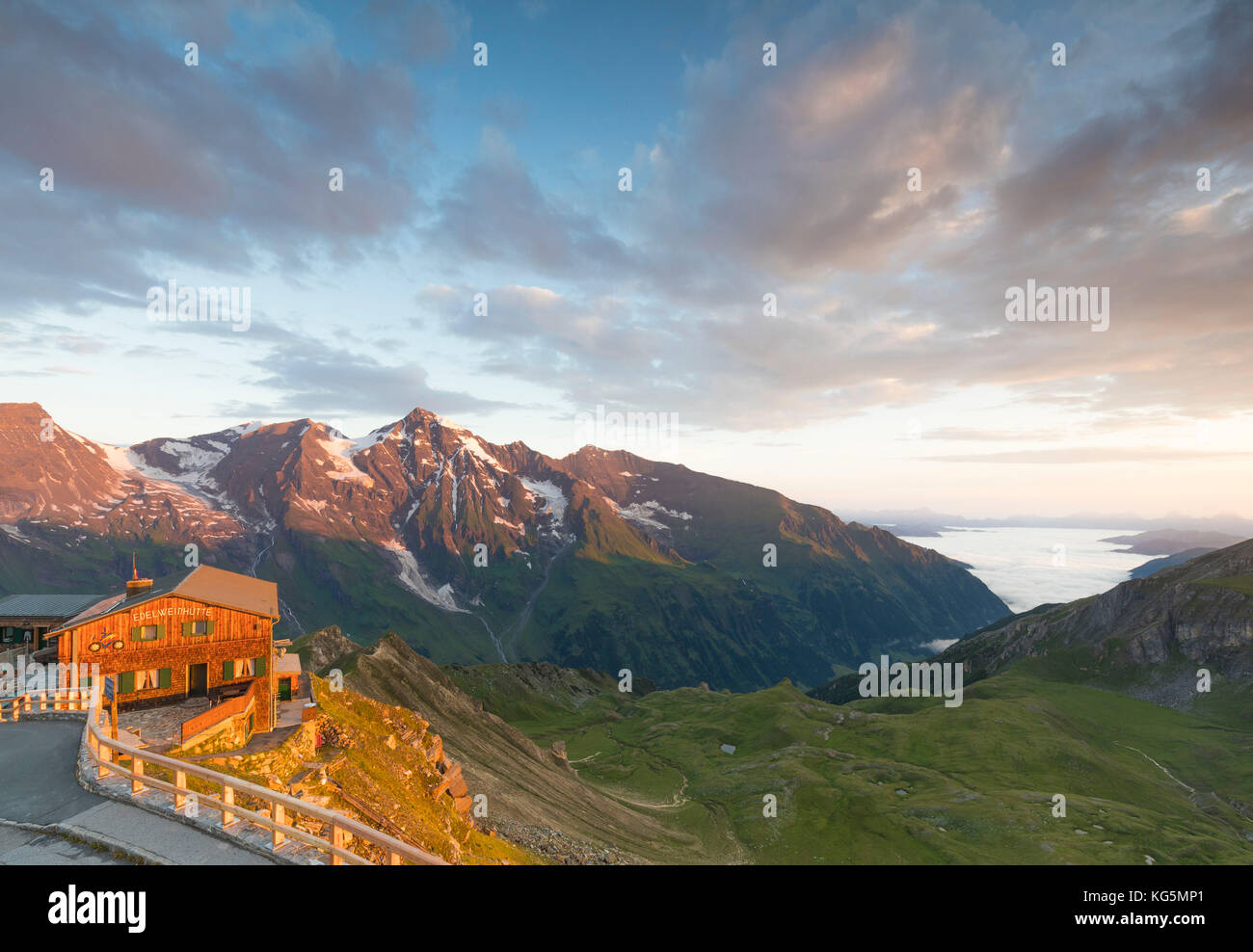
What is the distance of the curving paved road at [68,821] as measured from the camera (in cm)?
1669

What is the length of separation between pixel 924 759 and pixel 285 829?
182680mm

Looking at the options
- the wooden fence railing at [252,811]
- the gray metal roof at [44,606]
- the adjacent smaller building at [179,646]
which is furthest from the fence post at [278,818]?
the gray metal roof at [44,606]

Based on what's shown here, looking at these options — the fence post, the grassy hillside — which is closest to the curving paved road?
the fence post

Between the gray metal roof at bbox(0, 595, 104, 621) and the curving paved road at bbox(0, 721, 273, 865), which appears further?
the gray metal roof at bbox(0, 595, 104, 621)

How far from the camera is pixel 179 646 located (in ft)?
139

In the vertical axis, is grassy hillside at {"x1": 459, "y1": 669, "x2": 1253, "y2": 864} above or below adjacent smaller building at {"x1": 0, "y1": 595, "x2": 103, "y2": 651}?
below

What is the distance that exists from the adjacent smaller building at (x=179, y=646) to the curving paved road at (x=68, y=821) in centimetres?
1422

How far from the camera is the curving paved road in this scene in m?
16.7

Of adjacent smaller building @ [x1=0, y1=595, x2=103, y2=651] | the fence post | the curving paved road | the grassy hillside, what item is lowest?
the grassy hillside

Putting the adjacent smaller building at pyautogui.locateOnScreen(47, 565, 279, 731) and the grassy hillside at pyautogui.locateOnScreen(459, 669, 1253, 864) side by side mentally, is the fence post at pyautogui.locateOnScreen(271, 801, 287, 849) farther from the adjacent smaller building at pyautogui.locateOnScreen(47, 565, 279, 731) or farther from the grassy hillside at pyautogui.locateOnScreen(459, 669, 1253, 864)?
the grassy hillside at pyautogui.locateOnScreen(459, 669, 1253, 864)

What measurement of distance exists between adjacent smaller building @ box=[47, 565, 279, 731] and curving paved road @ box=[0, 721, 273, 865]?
14218 millimetres

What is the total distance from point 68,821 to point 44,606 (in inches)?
2473
